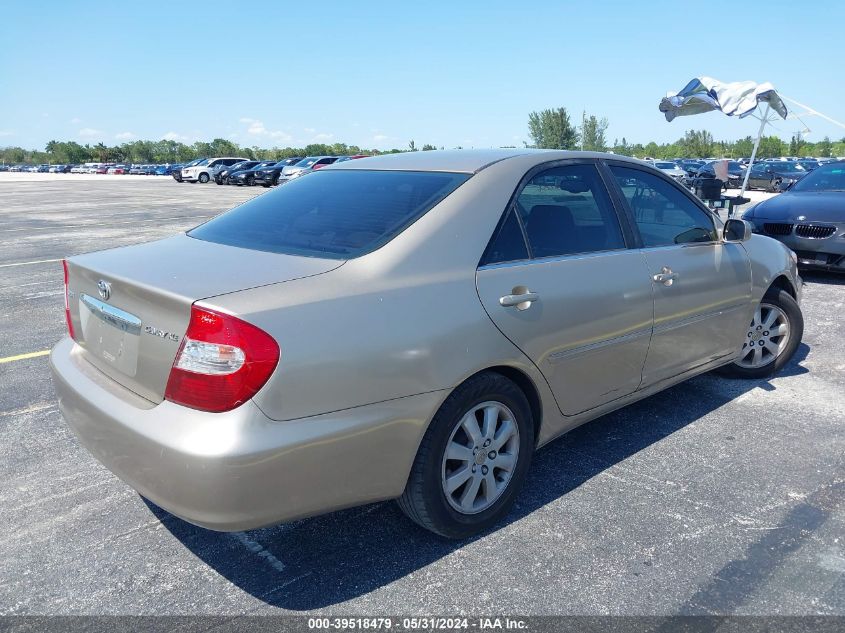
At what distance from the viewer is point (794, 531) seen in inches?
113

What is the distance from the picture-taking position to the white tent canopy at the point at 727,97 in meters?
14.3

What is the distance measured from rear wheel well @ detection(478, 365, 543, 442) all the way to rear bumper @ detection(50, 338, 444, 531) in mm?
429

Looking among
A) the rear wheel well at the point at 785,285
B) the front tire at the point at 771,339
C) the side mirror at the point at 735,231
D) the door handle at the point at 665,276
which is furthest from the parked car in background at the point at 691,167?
the door handle at the point at 665,276

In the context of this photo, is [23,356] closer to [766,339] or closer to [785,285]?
[766,339]

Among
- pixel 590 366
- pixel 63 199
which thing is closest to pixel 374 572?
pixel 590 366

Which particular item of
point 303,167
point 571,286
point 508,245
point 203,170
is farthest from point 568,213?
point 203,170

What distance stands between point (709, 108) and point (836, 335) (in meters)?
10.8

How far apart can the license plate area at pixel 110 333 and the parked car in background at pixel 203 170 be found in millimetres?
40509

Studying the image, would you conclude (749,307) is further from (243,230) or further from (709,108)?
(709,108)

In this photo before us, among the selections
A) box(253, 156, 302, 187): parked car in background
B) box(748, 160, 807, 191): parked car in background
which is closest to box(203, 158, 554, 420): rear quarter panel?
box(253, 156, 302, 187): parked car in background

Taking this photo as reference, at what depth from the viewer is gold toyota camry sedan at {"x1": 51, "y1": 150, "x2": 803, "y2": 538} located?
218 centimetres

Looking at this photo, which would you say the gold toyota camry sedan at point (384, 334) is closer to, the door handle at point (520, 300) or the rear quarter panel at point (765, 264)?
the door handle at point (520, 300)

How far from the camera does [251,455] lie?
2111 millimetres

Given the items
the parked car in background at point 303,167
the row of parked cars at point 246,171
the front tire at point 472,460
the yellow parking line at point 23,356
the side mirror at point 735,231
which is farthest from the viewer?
the row of parked cars at point 246,171
